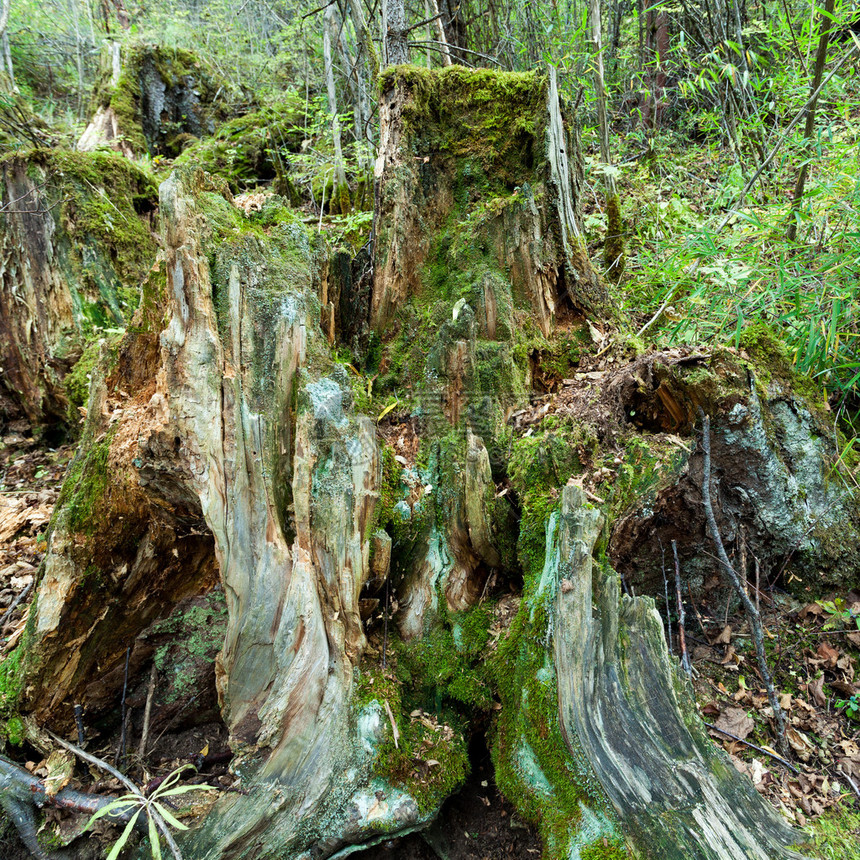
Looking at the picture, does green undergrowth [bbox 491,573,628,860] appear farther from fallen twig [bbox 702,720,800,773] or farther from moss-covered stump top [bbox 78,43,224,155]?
moss-covered stump top [bbox 78,43,224,155]

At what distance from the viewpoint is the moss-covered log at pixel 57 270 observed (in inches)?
190

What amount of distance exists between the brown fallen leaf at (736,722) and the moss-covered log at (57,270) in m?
5.61

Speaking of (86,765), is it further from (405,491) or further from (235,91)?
(235,91)

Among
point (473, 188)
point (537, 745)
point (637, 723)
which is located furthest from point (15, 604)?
point (473, 188)

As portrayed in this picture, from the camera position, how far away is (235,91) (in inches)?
391

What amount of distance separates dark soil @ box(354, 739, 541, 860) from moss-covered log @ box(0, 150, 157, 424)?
456 centimetres

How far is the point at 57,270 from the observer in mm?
4859

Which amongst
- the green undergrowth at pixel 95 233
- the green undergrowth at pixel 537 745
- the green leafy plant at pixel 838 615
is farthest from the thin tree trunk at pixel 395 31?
the green leafy plant at pixel 838 615

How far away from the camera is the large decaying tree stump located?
220 cm

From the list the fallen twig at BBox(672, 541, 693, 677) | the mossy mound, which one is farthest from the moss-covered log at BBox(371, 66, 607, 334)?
the mossy mound

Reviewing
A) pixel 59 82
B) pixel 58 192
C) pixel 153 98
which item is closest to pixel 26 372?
pixel 58 192

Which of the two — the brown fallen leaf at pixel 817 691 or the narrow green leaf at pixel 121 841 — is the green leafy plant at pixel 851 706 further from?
the narrow green leaf at pixel 121 841

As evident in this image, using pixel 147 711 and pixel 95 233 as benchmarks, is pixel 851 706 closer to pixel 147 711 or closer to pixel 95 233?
pixel 147 711

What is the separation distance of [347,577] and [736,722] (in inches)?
90.9
